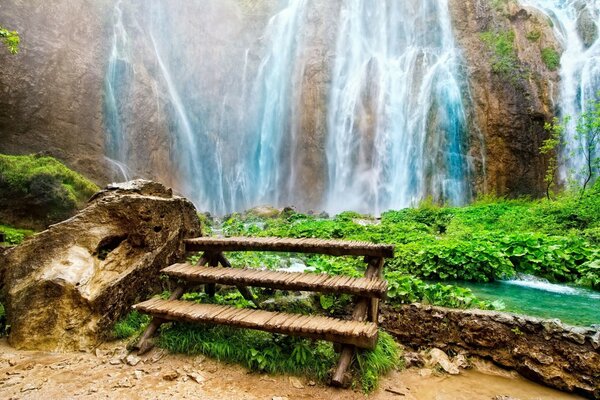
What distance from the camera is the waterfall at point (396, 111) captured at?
19.5 m

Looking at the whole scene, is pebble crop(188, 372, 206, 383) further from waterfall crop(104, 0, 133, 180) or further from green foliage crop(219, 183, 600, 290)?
waterfall crop(104, 0, 133, 180)

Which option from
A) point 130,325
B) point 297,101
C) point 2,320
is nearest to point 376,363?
point 130,325

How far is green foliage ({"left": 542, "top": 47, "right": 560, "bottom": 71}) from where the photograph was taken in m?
19.2

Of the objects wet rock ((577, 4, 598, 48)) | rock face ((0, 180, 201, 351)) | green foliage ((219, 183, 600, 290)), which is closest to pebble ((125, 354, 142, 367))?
rock face ((0, 180, 201, 351))

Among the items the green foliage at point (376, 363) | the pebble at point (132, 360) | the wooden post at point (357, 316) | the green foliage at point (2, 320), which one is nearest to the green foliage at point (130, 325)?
the pebble at point (132, 360)

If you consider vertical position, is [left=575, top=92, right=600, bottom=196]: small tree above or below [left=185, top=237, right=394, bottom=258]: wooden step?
above

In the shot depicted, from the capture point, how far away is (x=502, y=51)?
20.3 metres

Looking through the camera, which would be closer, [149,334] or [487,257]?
[149,334]

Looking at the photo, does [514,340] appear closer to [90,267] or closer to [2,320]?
[90,267]

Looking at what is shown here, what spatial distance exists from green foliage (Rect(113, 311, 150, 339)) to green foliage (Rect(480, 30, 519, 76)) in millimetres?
21415

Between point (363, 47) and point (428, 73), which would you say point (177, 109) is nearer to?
point (363, 47)

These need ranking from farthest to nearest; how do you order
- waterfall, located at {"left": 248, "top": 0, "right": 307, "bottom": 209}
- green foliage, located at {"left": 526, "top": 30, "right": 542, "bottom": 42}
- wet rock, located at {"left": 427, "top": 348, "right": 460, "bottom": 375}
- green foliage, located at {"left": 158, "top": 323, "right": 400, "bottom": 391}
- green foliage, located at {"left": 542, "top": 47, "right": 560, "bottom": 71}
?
waterfall, located at {"left": 248, "top": 0, "right": 307, "bottom": 209} → green foliage, located at {"left": 526, "top": 30, "right": 542, "bottom": 42} → green foliage, located at {"left": 542, "top": 47, "right": 560, "bottom": 71} → wet rock, located at {"left": 427, "top": 348, "right": 460, "bottom": 375} → green foliage, located at {"left": 158, "top": 323, "right": 400, "bottom": 391}

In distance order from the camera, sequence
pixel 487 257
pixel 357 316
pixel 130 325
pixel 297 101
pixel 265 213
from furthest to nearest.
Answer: pixel 297 101 < pixel 265 213 < pixel 487 257 < pixel 130 325 < pixel 357 316

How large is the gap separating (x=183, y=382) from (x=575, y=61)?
23163 millimetres
